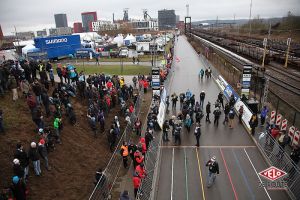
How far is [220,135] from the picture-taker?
18797mm

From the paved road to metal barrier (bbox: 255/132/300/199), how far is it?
1.41 feet

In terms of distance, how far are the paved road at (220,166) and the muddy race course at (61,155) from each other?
12.7ft

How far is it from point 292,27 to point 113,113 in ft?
235

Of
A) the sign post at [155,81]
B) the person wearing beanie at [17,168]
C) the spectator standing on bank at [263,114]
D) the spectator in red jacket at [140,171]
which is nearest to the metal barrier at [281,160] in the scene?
the spectator standing on bank at [263,114]

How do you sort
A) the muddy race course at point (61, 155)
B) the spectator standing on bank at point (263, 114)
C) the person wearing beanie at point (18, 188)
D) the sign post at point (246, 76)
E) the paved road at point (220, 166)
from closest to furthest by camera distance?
the person wearing beanie at point (18, 188), the muddy race course at point (61, 155), the paved road at point (220, 166), the spectator standing on bank at point (263, 114), the sign post at point (246, 76)

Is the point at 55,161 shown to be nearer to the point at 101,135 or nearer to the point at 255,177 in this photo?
the point at 101,135

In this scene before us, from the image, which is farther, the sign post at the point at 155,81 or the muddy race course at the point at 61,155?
the sign post at the point at 155,81

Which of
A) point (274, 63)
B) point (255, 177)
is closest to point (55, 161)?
point (255, 177)

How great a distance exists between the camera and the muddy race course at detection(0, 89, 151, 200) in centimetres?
1182

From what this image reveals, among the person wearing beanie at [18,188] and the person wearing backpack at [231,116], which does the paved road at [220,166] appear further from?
the person wearing beanie at [18,188]

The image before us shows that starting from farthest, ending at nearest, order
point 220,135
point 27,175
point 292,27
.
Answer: point 292,27, point 220,135, point 27,175

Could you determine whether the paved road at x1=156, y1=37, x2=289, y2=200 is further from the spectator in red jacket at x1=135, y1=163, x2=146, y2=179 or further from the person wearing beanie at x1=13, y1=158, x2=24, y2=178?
the person wearing beanie at x1=13, y1=158, x2=24, y2=178

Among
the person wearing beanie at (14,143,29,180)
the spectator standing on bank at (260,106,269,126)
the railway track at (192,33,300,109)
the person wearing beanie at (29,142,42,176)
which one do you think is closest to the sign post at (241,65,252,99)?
the railway track at (192,33,300,109)

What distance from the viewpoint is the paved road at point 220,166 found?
41.6ft
